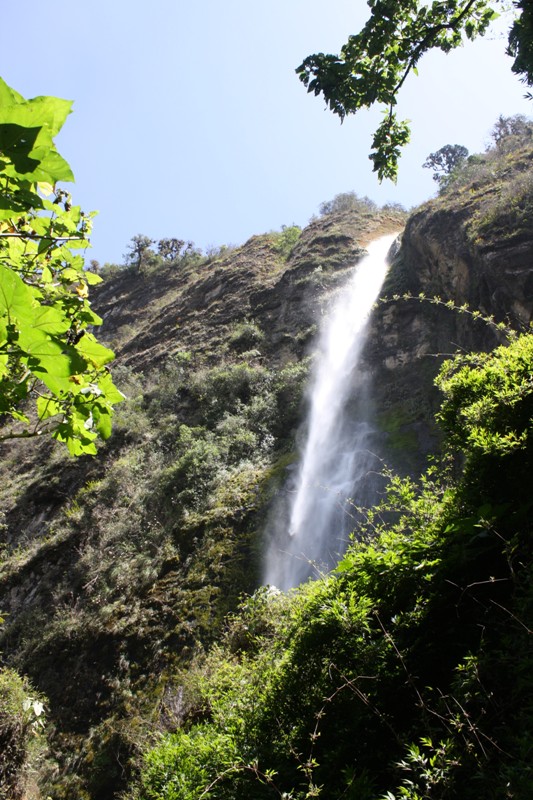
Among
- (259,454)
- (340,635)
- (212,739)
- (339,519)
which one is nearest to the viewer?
(340,635)

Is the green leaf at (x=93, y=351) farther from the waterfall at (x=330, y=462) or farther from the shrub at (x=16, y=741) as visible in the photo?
the shrub at (x=16, y=741)

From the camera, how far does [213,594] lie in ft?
28.1

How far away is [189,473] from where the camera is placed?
39.3ft

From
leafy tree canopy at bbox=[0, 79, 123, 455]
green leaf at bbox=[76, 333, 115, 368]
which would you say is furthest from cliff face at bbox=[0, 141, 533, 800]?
green leaf at bbox=[76, 333, 115, 368]

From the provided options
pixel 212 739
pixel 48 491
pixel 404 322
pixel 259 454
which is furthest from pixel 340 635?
pixel 48 491

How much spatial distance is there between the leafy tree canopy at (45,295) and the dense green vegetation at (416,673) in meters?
1.86

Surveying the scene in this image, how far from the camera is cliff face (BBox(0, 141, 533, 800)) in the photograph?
8164mm

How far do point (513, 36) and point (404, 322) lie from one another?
30.7 feet

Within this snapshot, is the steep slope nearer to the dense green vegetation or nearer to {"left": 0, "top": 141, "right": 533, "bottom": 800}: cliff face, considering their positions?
{"left": 0, "top": 141, "right": 533, "bottom": 800}: cliff face

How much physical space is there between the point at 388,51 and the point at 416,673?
5792 mm

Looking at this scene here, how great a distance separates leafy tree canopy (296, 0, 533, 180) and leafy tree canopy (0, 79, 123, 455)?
159 inches

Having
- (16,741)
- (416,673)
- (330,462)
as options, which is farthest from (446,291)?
(16,741)

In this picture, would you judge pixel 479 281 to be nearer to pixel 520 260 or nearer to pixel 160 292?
pixel 520 260

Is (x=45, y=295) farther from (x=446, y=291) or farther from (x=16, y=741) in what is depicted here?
(x=446, y=291)
